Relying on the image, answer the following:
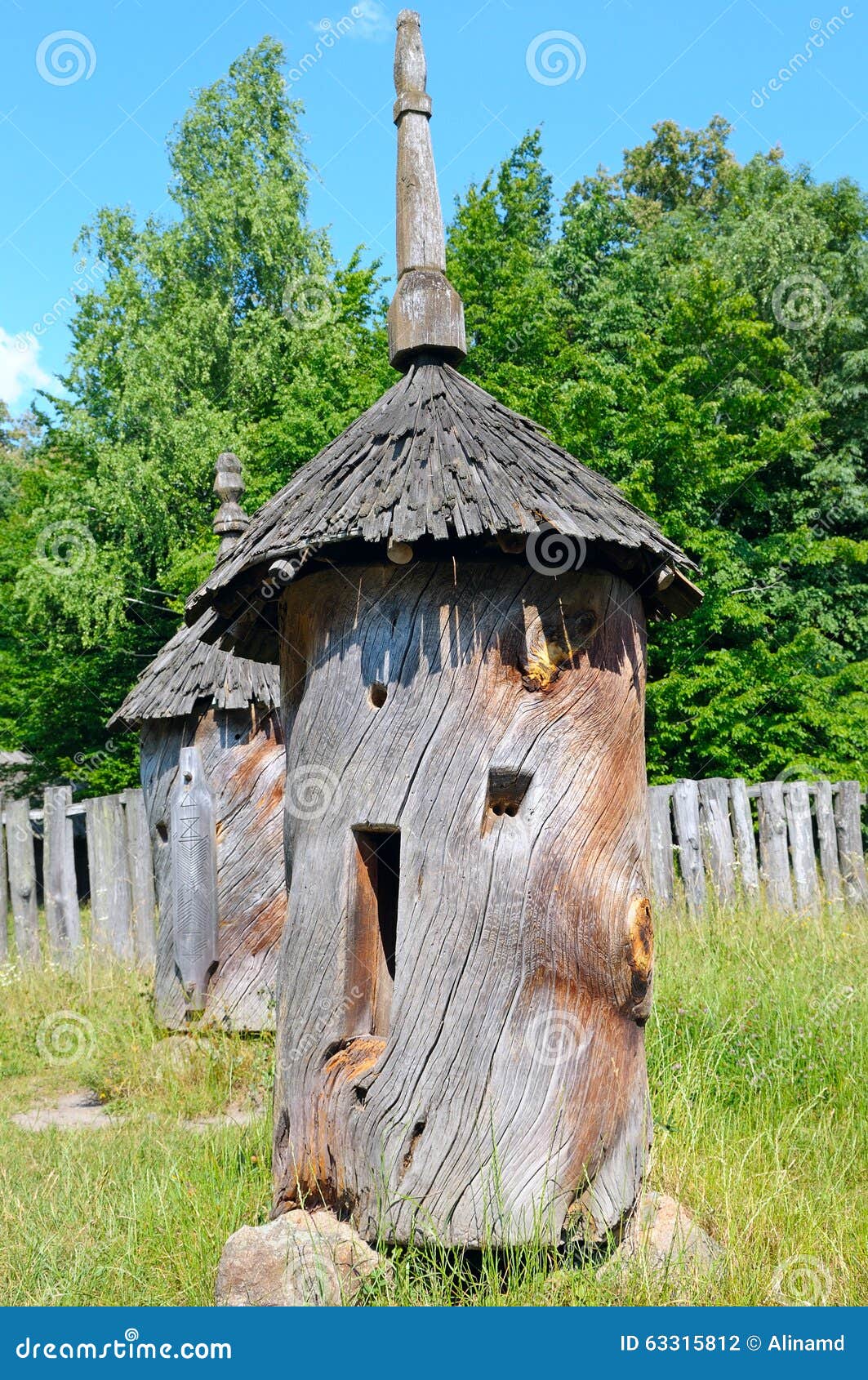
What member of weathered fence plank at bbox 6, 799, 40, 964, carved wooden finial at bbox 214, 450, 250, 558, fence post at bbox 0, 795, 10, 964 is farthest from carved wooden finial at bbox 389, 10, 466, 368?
fence post at bbox 0, 795, 10, 964

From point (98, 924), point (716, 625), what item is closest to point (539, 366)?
point (716, 625)

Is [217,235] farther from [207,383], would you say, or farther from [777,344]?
[777,344]

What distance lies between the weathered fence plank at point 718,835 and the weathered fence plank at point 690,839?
0.08 metres

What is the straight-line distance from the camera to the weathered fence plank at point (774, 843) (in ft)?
29.3

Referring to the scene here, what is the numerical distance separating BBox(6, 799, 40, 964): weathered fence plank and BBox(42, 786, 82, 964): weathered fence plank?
20cm

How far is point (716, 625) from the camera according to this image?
11852 millimetres

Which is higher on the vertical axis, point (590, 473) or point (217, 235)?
point (217, 235)

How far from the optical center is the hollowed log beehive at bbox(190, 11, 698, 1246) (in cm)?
300

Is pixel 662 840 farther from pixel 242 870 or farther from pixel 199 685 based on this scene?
pixel 199 685

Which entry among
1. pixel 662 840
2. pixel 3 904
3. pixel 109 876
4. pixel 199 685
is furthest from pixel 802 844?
pixel 3 904

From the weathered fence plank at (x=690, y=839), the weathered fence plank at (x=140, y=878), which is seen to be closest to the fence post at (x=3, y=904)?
the weathered fence plank at (x=140, y=878)

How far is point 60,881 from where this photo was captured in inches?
371

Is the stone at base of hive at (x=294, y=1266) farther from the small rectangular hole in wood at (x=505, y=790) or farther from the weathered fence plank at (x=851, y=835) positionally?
the weathered fence plank at (x=851, y=835)

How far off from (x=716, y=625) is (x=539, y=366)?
177 inches
